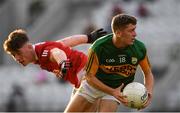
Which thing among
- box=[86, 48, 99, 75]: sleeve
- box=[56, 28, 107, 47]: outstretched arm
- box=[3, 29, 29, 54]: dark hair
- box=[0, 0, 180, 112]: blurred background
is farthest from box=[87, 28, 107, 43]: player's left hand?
box=[0, 0, 180, 112]: blurred background

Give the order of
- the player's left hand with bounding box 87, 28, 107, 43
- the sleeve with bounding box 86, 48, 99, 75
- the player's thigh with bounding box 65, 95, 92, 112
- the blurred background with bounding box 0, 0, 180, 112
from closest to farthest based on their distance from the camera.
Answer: the sleeve with bounding box 86, 48, 99, 75 → the player's thigh with bounding box 65, 95, 92, 112 → the player's left hand with bounding box 87, 28, 107, 43 → the blurred background with bounding box 0, 0, 180, 112

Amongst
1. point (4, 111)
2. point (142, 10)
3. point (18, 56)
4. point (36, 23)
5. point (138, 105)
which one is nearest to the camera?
point (138, 105)

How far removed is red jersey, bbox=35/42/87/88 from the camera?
32.0ft

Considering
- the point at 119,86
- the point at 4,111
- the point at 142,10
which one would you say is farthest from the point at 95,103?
the point at 142,10

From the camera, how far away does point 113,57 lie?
371 inches

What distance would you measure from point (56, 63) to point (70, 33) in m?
12.2

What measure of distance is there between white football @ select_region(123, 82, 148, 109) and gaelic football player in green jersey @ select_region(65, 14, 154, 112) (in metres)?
0.07

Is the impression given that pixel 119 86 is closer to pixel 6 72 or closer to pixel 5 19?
pixel 6 72

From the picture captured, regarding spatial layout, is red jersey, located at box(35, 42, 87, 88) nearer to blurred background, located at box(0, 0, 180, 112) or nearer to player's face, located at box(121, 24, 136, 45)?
player's face, located at box(121, 24, 136, 45)

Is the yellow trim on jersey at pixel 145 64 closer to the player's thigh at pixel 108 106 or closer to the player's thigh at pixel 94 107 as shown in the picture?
the player's thigh at pixel 108 106

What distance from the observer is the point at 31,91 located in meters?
19.2

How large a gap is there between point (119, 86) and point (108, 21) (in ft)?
33.5

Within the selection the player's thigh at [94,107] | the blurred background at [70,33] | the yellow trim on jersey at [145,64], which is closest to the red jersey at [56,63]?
the player's thigh at [94,107]

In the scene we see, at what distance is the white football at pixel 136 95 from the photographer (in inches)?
360
